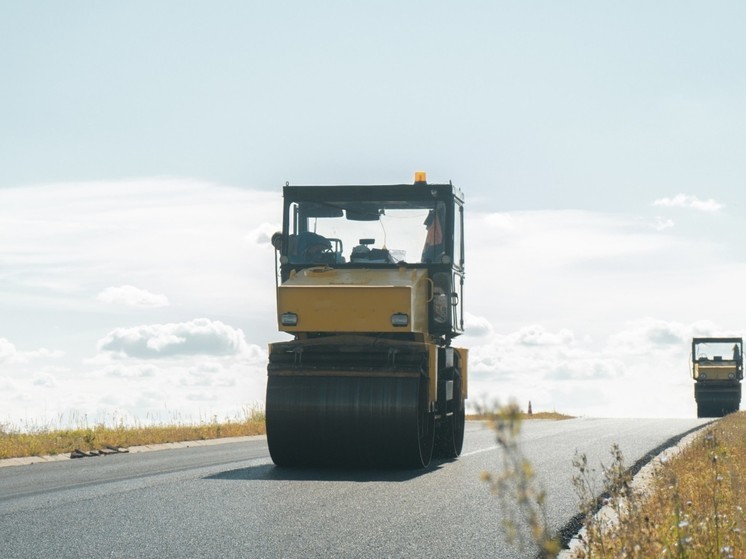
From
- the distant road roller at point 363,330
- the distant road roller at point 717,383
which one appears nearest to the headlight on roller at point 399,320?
the distant road roller at point 363,330

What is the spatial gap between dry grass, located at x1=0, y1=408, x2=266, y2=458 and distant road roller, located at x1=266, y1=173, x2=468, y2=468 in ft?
17.1

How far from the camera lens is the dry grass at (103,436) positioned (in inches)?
632

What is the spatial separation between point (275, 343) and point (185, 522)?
487 centimetres

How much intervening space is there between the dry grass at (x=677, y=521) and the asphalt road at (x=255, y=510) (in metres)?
0.82

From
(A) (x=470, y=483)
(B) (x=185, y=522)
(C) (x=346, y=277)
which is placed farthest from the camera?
(C) (x=346, y=277)

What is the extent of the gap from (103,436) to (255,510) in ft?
35.8

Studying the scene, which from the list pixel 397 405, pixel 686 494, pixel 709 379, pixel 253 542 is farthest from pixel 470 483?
pixel 709 379

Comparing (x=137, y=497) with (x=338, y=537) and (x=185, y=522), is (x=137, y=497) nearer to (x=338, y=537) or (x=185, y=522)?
(x=185, y=522)

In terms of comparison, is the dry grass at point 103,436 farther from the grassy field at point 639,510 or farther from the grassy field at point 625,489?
the grassy field at point 639,510

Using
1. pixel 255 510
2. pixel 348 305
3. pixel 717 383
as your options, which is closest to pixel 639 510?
pixel 255 510

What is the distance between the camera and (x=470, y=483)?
10758 millimetres

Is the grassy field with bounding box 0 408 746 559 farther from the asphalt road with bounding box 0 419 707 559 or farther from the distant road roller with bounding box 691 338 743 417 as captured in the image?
the distant road roller with bounding box 691 338 743 417

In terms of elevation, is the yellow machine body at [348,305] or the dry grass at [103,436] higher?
the yellow machine body at [348,305]

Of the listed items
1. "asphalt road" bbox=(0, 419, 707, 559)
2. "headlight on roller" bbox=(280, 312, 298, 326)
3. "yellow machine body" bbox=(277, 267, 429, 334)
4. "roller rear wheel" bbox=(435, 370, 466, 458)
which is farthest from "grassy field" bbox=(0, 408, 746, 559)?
"headlight on roller" bbox=(280, 312, 298, 326)
